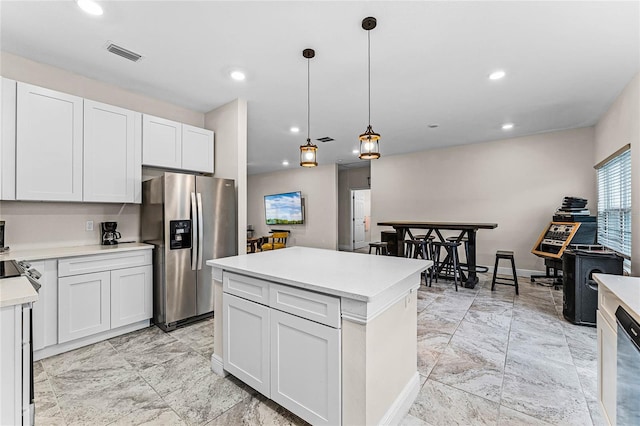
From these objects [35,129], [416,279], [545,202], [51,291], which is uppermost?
[35,129]

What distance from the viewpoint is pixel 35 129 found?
97.7 inches

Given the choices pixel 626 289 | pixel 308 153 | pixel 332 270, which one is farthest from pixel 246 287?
pixel 626 289

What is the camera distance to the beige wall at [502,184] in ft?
15.8

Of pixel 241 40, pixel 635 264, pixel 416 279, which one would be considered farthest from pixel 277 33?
pixel 635 264

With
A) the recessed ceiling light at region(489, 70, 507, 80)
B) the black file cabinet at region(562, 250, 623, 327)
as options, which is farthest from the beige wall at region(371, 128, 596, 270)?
the recessed ceiling light at region(489, 70, 507, 80)

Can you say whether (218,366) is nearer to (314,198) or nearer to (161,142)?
(161,142)

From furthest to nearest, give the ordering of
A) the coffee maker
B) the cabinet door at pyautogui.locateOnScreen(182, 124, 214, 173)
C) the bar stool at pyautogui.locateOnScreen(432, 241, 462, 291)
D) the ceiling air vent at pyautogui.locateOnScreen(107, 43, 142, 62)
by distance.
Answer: the bar stool at pyautogui.locateOnScreen(432, 241, 462, 291)
the cabinet door at pyautogui.locateOnScreen(182, 124, 214, 173)
the coffee maker
the ceiling air vent at pyautogui.locateOnScreen(107, 43, 142, 62)

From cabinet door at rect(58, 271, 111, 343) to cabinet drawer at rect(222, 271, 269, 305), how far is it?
1540 mm

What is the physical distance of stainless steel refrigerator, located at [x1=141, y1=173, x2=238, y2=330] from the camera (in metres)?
2.96

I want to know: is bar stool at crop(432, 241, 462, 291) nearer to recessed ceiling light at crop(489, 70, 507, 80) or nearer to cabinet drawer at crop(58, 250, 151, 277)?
recessed ceiling light at crop(489, 70, 507, 80)

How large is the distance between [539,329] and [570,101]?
2.88 meters

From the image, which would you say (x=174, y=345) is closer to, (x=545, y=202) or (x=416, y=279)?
(x=416, y=279)

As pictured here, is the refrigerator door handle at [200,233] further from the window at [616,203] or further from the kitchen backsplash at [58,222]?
the window at [616,203]

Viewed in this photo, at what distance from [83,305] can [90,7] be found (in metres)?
2.45
